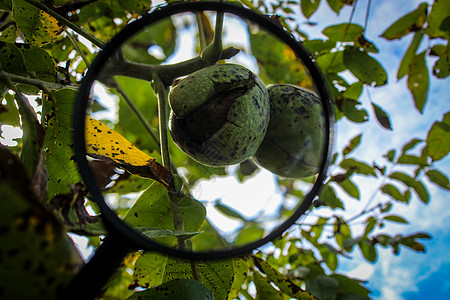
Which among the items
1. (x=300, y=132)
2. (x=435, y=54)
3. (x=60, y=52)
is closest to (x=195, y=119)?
(x=300, y=132)

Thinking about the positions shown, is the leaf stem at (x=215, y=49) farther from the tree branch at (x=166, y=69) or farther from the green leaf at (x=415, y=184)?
the green leaf at (x=415, y=184)

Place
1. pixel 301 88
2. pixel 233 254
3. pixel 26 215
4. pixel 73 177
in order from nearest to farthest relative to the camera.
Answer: pixel 26 215 → pixel 233 254 → pixel 73 177 → pixel 301 88

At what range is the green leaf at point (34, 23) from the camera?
1179 mm

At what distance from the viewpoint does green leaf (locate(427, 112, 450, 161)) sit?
158 centimetres

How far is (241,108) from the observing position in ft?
3.29


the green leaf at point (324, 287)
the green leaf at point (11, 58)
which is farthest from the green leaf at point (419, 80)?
the green leaf at point (11, 58)

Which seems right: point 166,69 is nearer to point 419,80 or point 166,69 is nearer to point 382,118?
point 382,118

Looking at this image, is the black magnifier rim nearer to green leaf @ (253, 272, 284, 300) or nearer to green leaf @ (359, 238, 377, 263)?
green leaf @ (253, 272, 284, 300)

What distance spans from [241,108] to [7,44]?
726 millimetres

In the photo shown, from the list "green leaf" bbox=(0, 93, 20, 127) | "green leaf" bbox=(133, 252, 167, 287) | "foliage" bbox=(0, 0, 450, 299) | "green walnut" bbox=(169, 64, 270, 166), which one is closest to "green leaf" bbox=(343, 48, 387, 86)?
"foliage" bbox=(0, 0, 450, 299)

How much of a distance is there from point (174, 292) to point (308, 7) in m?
1.33

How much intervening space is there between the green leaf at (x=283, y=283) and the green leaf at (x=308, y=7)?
43.2 inches

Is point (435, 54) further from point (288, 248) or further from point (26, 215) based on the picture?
point (26, 215)

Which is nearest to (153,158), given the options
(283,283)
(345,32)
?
(283,283)
